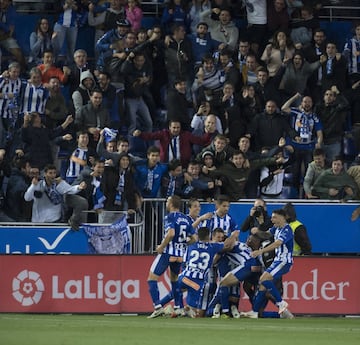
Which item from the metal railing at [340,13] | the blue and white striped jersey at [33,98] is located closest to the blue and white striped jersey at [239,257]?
the blue and white striped jersey at [33,98]

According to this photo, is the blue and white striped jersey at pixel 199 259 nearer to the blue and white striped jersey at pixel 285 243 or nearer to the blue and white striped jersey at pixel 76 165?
the blue and white striped jersey at pixel 285 243

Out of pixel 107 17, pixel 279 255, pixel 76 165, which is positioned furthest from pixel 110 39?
pixel 279 255

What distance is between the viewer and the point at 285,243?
20656 millimetres

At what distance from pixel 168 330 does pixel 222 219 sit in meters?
4.43

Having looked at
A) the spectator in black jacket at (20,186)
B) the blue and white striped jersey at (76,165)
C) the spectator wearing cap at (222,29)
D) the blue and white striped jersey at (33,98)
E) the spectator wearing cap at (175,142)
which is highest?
the spectator wearing cap at (222,29)

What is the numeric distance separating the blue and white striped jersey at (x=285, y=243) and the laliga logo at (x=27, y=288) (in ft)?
14.1

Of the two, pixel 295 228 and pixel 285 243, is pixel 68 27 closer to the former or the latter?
pixel 295 228

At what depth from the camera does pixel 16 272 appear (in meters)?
22.2

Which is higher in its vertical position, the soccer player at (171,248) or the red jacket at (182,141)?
the red jacket at (182,141)

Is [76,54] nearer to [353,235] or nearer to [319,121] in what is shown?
[319,121]

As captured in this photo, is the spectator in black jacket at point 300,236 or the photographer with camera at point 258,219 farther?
the spectator in black jacket at point 300,236

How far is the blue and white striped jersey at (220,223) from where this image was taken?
21844mm

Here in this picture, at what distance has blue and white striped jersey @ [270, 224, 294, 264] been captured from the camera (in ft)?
67.6

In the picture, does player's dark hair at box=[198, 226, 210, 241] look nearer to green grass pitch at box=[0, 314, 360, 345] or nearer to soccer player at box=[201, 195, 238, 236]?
soccer player at box=[201, 195, 238, 236]
